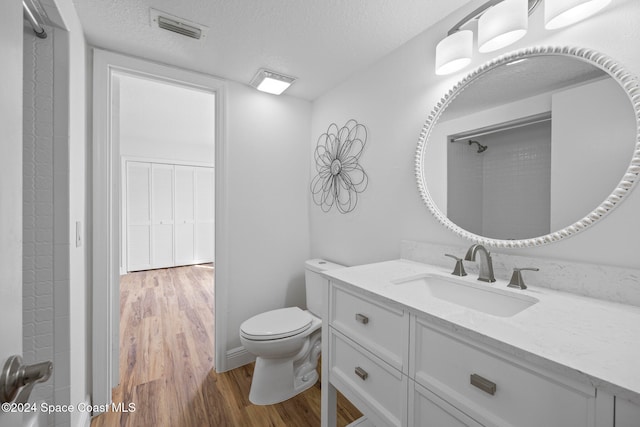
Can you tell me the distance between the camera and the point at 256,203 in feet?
7.22

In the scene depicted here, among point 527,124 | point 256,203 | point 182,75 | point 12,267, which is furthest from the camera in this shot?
point 256,203

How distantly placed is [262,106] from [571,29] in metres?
1.83

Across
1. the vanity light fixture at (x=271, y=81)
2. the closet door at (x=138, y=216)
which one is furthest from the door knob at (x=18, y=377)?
the closet door at (x=138, y=216)

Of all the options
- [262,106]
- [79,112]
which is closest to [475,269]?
[262,106]

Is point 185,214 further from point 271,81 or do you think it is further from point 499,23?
point 499,23

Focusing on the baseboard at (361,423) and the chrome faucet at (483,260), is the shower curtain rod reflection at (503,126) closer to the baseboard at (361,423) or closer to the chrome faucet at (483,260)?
the chrome faucet at (483,260)

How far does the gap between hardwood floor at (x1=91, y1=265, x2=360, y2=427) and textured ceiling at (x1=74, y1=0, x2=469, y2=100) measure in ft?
7.02

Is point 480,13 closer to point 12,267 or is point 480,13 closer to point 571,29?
point 571,29

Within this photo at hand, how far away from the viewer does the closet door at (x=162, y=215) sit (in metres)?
4.77

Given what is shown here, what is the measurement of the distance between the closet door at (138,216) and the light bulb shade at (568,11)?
17.2ft

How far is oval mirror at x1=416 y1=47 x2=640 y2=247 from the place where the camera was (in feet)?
3.02

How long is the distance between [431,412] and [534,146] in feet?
3.38

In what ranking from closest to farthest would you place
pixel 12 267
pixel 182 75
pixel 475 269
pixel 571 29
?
pixel 12 267 → pixel 571 29 → pixel 475 269 → pixel 182 75

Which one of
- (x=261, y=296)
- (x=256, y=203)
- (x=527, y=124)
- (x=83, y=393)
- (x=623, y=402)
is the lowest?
(x=83, y=393)
